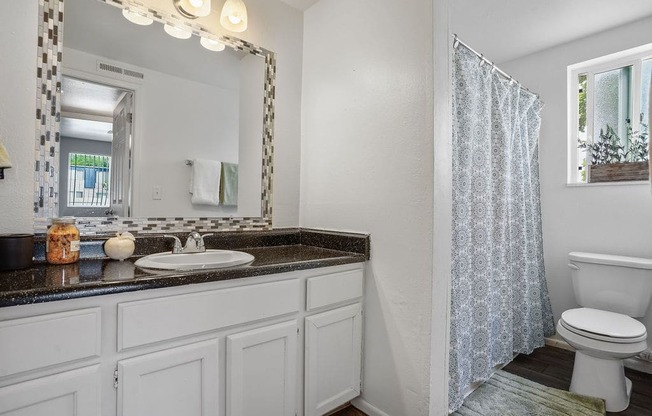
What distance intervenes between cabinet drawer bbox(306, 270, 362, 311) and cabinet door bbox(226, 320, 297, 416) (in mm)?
141

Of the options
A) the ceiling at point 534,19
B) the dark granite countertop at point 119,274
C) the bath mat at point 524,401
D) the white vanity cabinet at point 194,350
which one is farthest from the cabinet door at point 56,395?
the ceiling at point 534,19

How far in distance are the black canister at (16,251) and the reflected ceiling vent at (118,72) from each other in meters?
0.74

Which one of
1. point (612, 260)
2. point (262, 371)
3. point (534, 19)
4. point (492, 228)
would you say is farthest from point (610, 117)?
point (262, 371)

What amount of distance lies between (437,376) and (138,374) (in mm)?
1160

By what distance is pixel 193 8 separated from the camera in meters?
1.54

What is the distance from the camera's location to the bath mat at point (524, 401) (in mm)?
1615

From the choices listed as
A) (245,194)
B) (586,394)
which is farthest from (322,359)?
(586,394)

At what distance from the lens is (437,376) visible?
1400 millimetres

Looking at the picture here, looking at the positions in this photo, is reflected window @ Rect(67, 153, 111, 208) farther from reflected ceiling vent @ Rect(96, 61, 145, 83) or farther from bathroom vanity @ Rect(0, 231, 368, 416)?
reflected ceiling vent @ Rect(96, 61, 145, 83)

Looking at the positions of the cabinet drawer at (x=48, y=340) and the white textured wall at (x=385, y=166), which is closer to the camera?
the cabinet drawer at (x=48, y=340)

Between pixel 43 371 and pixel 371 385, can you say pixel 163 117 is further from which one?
pixel 371 385

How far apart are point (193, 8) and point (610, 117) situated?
2.86 meters

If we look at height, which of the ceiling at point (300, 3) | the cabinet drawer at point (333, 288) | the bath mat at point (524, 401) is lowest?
the bath mat at point (524, 401)

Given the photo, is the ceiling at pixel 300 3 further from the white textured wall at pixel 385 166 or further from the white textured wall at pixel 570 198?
the white textured wall at pixel 570 198
